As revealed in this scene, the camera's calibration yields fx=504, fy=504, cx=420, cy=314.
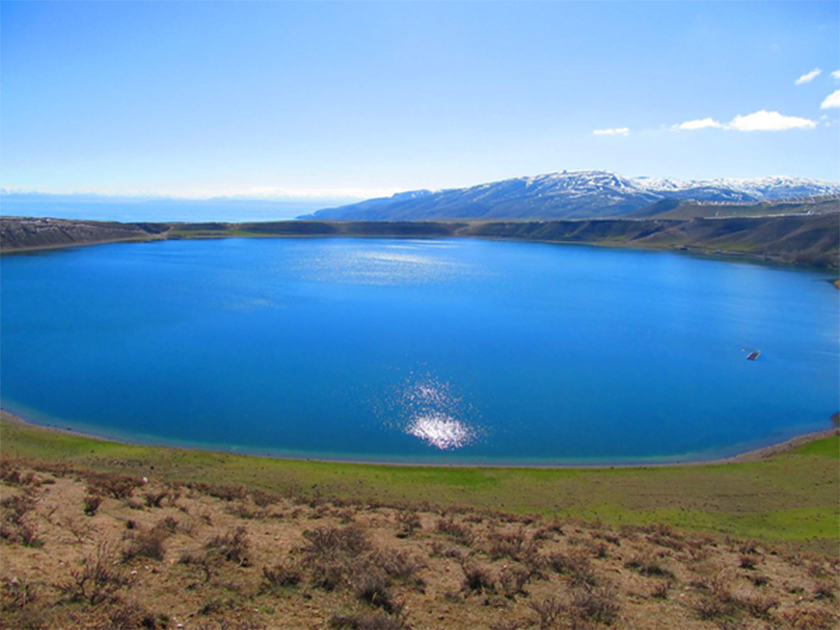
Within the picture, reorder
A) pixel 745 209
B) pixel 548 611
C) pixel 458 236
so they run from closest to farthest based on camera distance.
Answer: pixel 548 611, pixel 458 236, pixel 745 209

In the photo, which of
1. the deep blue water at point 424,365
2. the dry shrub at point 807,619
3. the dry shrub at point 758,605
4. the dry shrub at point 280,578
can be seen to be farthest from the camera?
the deep blue water at point 424,365

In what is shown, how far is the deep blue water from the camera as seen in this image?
84.2ft

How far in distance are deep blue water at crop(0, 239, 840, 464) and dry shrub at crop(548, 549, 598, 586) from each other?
464 inches

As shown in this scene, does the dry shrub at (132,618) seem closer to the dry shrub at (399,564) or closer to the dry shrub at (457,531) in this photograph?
the dry shrub at (399,564)

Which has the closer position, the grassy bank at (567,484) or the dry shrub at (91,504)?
the dry shrub at (91,504)

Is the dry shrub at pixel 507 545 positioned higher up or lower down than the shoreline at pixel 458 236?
lower down

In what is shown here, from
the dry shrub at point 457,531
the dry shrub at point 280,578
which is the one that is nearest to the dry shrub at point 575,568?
the dry shrub at point 457,531

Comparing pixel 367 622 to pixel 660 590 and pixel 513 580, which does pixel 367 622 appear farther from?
pixel 660 590

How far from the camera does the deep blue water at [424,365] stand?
2566 cm

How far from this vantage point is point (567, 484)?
2042 centimetres

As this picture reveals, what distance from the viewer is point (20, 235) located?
10762 centimetres

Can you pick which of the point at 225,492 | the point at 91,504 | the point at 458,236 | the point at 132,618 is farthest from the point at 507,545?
the point at 458,236

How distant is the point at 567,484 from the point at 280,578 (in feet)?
46.8

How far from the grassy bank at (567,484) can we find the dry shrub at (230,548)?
6.77m
